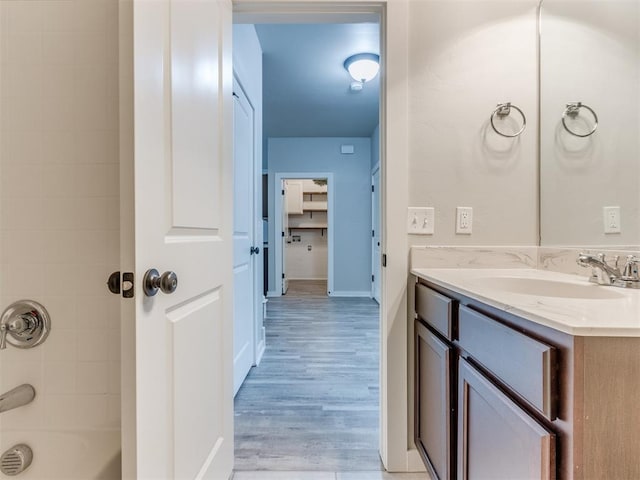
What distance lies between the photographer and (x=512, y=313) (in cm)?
68

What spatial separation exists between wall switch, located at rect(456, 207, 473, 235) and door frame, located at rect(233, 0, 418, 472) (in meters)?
0.24

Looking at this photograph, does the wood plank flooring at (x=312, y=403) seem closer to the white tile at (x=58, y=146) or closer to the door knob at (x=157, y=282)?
the door knob at (x=157, y=282)

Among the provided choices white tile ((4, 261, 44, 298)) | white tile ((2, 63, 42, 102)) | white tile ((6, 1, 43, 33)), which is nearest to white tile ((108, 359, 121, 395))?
white tile ((4, 261, 44, 298))

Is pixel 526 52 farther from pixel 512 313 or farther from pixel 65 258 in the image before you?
pixel 65 258

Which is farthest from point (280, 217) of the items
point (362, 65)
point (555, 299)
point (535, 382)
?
point (535, 382)

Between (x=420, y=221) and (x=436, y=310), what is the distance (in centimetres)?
43

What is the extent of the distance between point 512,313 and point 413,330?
711 mm

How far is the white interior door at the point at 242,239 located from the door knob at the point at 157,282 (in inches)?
42.7

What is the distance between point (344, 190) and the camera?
5.17 meters

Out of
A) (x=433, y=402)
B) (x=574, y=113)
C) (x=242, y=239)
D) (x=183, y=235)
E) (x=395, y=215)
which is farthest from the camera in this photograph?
(x=242, y=239)

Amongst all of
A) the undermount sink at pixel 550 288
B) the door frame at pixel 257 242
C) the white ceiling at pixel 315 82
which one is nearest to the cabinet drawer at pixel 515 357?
the undermount sink at pixel 550 288

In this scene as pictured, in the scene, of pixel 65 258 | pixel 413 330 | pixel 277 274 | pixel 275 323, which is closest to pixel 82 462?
pixel 65 258

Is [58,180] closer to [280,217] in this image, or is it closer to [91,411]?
[91,411]

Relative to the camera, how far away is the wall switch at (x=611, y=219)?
108cm
